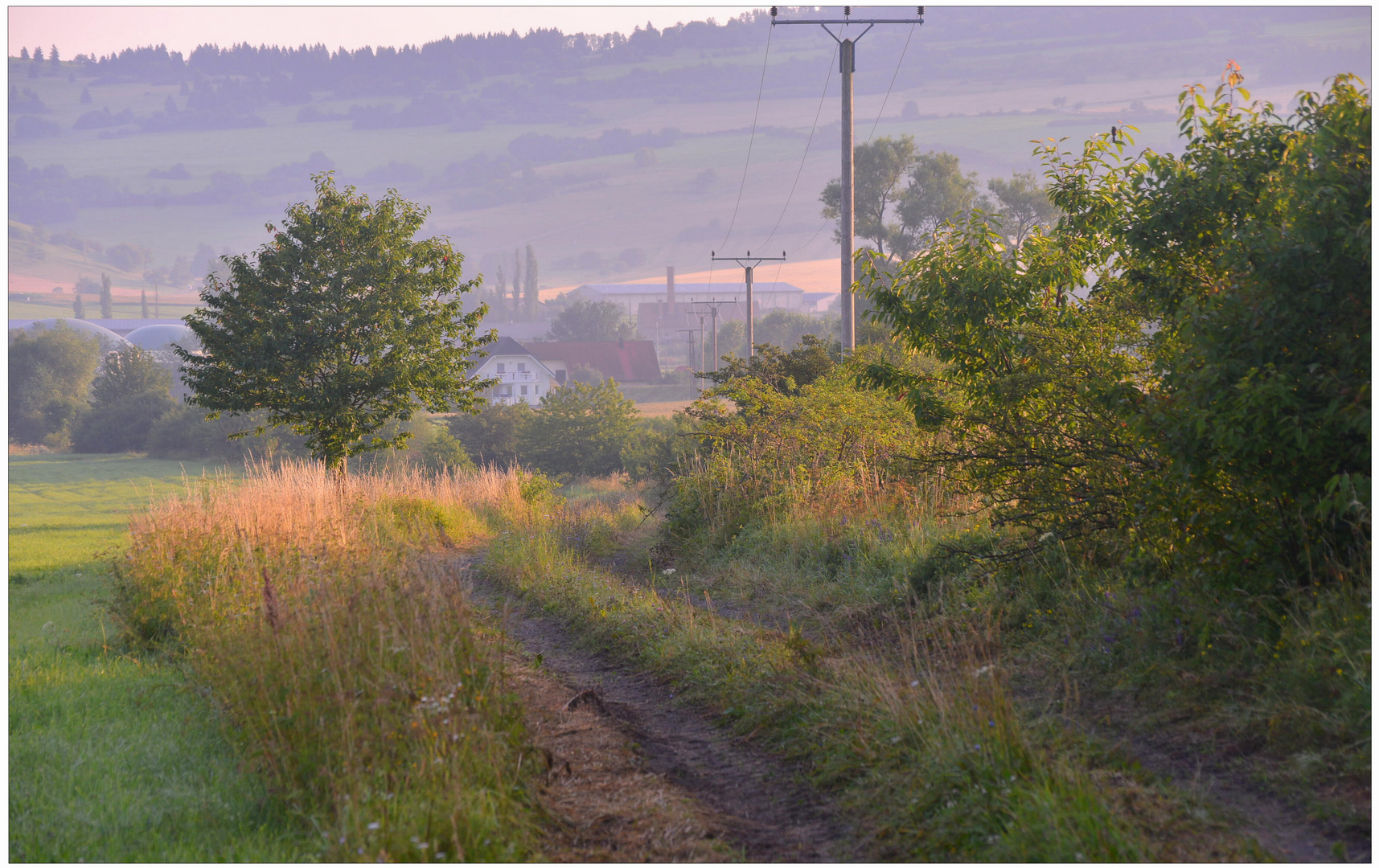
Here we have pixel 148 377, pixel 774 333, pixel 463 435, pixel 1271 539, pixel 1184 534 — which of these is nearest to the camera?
pixel 1271 539

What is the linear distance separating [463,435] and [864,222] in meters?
31.3

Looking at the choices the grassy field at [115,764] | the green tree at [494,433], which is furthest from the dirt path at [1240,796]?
the green tree at [494,433]

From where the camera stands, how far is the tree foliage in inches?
186

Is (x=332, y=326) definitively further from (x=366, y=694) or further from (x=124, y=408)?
(x=124, y=408)

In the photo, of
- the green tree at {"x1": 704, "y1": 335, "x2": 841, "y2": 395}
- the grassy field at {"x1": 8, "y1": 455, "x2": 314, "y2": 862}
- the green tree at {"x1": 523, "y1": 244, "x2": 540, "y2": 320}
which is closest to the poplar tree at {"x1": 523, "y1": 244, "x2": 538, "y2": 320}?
the green tree at {"x1": 523, "y1": 244, "x2": 540, "y2": 320}

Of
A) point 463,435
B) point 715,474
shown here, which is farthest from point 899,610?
point 463,435

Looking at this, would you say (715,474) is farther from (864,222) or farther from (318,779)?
Answer: (864,222)

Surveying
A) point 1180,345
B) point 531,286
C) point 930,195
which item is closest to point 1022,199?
point 930,195

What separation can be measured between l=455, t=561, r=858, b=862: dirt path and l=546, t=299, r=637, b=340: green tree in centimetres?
12051

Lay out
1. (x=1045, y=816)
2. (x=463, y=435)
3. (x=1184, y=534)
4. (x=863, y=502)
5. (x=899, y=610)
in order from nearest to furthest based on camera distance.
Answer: (x=1045, y=816)
(x=1184, y=534)
(x=899, y=610)
(x=863, y=502)
(x=463, y=435)

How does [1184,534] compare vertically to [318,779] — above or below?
above

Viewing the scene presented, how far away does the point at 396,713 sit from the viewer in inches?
172

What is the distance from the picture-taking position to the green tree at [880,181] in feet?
208

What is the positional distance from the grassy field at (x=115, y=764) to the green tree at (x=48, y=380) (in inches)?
2690
